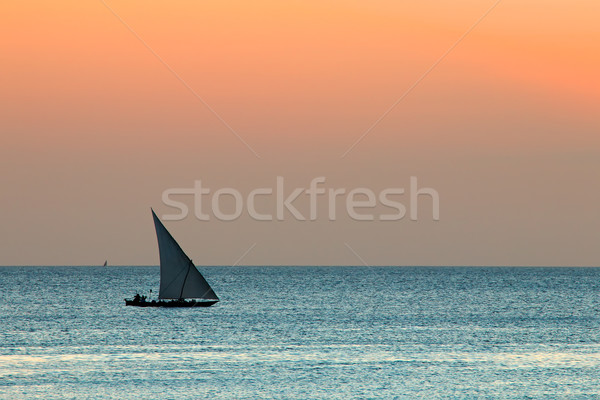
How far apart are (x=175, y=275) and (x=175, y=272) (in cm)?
60

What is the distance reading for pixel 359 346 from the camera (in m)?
61.8

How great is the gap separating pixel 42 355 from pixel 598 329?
48095 millimetres

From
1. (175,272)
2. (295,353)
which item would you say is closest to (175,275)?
(175,272)

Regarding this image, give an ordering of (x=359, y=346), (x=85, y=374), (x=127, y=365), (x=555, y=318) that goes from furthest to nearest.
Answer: (x=555, y=318), (x=359, y=346), (x=127, y=365), (x=85, y=374)

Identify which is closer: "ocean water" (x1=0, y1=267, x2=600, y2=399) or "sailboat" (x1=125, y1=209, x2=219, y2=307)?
"ocean water" (x1=0, y1=267, x2=600, y2=399)

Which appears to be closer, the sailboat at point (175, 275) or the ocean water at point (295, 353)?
the ocean water at point (295, 353)

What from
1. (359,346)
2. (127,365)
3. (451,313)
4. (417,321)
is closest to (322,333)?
(359,346)

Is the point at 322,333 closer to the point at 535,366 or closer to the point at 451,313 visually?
the point at 535,366

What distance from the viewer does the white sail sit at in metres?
81.8

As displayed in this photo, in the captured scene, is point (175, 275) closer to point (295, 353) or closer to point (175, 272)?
point (175, 272)

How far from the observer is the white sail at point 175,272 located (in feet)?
268

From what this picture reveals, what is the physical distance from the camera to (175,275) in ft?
276

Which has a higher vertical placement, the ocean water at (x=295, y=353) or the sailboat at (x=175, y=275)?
the sailboat at (x=175, y=275)

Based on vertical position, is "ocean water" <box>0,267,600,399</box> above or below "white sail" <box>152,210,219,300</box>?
below
